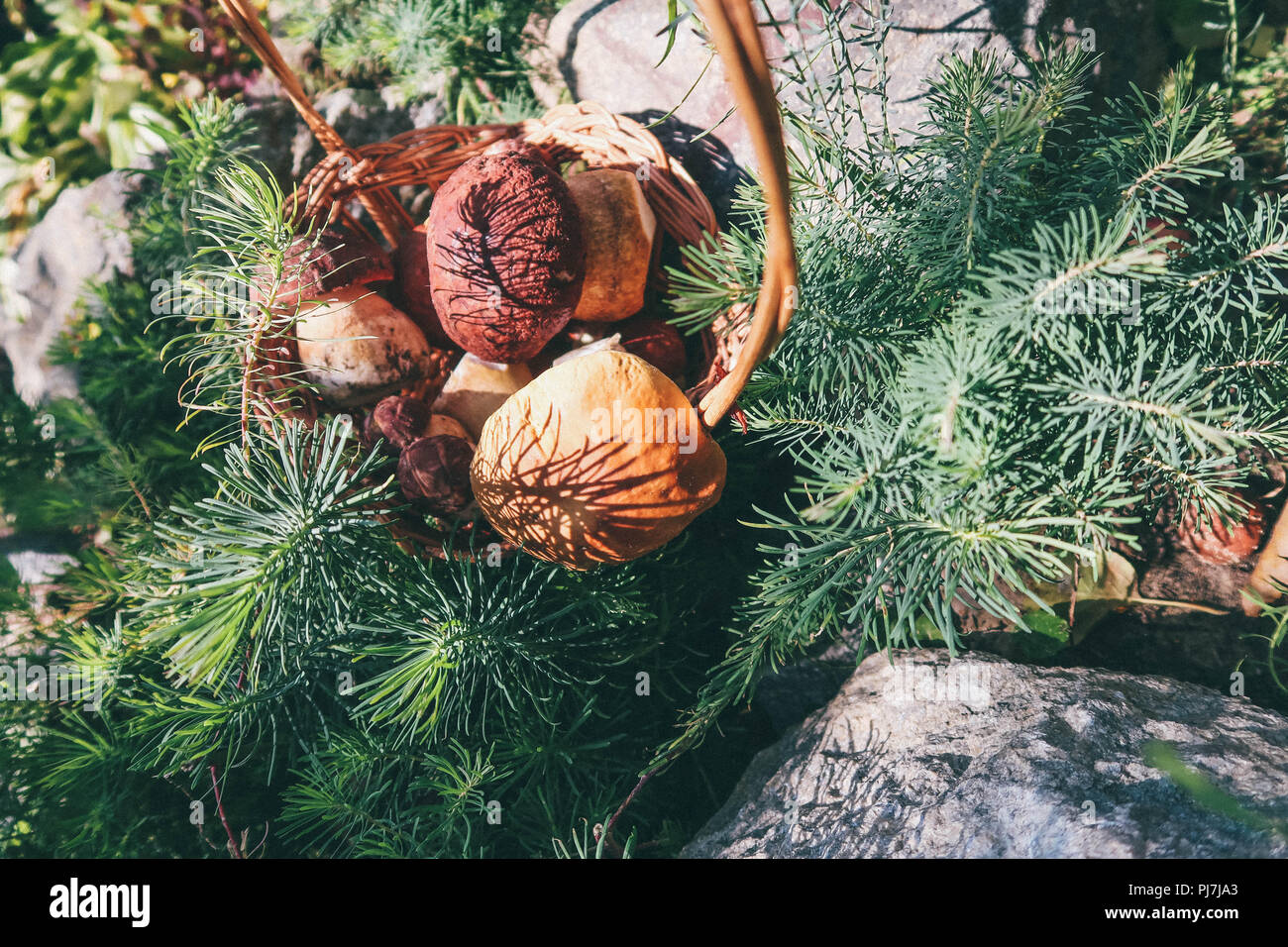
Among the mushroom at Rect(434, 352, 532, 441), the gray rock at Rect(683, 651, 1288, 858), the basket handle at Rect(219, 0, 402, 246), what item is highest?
the basket handle at Rect(219, 0, 402, 246)

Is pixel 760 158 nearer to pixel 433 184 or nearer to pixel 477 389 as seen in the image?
pixel 477 389

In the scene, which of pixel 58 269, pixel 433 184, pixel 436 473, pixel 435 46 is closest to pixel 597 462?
pixel 436 473

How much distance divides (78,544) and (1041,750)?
1445mm

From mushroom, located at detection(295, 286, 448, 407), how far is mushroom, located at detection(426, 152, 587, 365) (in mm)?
104

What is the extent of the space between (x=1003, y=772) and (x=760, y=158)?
597 mm

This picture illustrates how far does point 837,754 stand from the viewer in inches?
32.0

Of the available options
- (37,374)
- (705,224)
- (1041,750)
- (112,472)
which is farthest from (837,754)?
(37,374)

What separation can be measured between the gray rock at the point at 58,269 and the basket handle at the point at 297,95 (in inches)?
18.2

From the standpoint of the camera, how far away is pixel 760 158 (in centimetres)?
55

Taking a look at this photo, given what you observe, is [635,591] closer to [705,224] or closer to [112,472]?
[705,224]

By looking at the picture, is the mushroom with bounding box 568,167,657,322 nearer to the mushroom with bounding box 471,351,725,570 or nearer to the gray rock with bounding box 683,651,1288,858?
the mushroom with bounding box 471,351,725,570

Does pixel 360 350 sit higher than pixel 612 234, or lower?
lower

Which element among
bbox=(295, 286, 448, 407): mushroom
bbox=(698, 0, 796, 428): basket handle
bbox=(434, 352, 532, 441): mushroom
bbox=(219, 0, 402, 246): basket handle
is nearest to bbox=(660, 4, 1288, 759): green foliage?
bbox=(698, 0, 796, 428): basket handle

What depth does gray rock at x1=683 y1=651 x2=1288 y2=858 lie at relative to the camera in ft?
2.07
